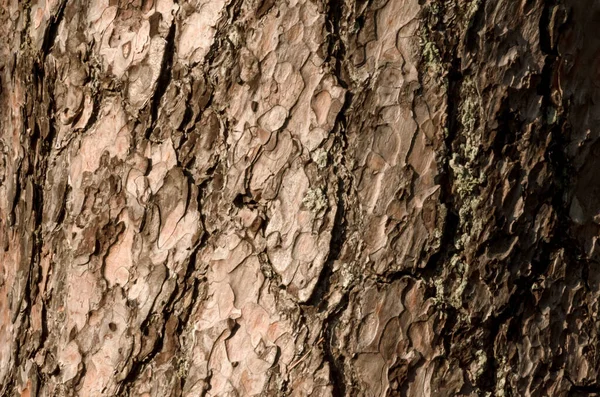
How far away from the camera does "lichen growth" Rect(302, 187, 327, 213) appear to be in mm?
1259

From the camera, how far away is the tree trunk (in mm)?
1261

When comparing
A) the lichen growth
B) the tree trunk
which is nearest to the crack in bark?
the tree trunk

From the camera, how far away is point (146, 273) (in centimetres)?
133

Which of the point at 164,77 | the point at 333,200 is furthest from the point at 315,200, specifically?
the point at 164,77

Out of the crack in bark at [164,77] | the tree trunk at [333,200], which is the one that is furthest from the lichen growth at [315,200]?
the crack in bark at [164,77]

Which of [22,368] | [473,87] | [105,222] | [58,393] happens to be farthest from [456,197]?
[22,368]

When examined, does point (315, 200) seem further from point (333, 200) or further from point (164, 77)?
point (164, 77)

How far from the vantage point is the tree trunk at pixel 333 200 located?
1.26 meters

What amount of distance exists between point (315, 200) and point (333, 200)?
30 millimetres

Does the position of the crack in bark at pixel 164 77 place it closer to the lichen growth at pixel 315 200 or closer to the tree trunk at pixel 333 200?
the tree trunk at pixel 333 200

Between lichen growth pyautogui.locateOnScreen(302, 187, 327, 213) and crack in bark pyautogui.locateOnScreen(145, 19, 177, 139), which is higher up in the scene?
crack in bark pyautogui.locateOnScreen(145, 19, 177, 139)

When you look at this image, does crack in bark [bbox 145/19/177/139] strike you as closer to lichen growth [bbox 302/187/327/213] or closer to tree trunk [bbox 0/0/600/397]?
tree trunk [bbox 0/0/600/397]

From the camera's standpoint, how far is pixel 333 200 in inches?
49.5

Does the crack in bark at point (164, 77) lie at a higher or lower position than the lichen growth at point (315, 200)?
higher
